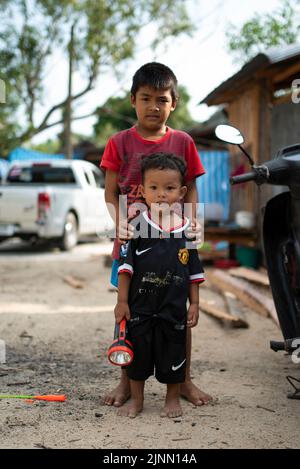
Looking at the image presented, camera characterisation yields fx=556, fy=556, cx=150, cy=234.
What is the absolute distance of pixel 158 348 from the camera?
115 inches

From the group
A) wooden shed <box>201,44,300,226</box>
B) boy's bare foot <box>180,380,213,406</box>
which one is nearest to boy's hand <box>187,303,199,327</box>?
boy's bare foot <box>180,380,213,406</box>

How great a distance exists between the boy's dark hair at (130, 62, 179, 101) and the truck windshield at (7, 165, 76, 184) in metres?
10.1

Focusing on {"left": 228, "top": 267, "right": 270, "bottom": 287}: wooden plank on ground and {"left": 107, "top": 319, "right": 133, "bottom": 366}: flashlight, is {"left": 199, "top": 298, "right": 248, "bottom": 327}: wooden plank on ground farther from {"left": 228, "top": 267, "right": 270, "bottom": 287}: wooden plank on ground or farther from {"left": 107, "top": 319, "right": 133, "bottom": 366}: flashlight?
{"left": 107, "top": 319, "right": 133, "bottom": 366}: flashlight

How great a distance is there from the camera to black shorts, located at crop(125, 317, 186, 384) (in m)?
2.91

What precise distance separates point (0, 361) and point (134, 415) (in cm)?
138

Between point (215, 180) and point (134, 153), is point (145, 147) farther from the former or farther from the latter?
point (215, 180)

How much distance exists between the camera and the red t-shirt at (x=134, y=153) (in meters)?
3.11

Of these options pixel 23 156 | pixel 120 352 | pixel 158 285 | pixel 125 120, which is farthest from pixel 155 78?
pixel 125 120

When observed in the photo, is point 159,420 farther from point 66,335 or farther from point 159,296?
point 66,335

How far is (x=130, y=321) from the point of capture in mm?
2930

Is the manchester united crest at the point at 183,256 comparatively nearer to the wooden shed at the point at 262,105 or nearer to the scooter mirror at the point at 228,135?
the scooter mirror at the point at 228,135

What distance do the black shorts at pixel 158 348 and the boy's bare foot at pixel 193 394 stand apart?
0.90ft

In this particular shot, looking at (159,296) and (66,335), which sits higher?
(159,296)
